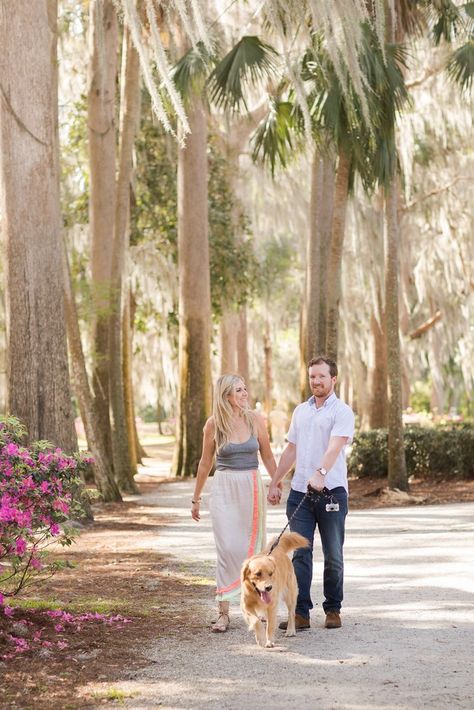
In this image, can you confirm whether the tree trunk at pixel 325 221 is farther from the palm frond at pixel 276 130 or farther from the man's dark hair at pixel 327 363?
the man's dark hair at pixel 327 363

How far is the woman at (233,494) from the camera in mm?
6711

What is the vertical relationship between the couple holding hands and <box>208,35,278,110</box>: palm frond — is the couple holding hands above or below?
below

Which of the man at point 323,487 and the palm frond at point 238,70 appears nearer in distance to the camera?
the man at point 323,487

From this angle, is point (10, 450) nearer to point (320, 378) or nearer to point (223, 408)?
point (223, 408)

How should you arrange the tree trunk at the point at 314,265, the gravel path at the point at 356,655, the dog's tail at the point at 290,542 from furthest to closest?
the tree trunk at the point at 314,265, the dog's tail at the point at 290,542, the gravel path at the point at 356,655

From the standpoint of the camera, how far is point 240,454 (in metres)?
6.77

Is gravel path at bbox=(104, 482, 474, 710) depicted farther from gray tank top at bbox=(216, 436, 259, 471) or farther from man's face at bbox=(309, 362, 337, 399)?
man's face at bbox=(309, 362, 337, 399)

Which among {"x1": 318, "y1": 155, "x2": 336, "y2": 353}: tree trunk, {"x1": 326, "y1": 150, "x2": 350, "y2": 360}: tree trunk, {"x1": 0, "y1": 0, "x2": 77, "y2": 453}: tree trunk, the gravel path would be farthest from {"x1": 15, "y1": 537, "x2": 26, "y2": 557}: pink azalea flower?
{"x1": 318, "y1": 155, "x2": 336, "y2": 353}: tree trunk

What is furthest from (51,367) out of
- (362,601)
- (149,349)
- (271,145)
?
(149,349)

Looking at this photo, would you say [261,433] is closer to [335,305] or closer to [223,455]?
[223,455]

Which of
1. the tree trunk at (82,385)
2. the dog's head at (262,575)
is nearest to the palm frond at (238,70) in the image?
the tree trunk at (82,385)

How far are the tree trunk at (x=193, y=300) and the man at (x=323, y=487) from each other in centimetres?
1457

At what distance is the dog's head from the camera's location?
5887 millimetres

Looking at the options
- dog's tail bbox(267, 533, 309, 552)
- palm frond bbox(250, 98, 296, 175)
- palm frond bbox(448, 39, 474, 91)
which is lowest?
dog's tail bbox(267, 533, 309, 552)
